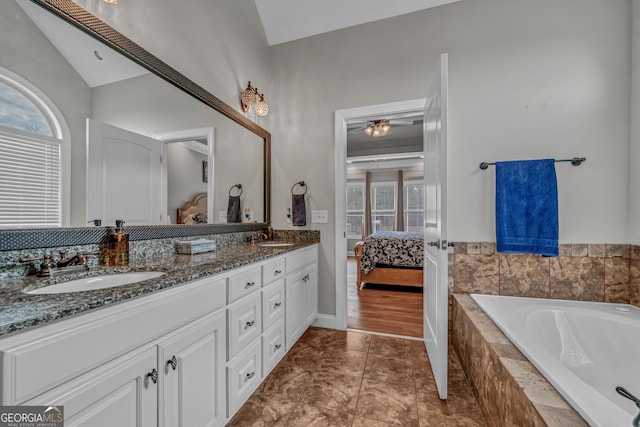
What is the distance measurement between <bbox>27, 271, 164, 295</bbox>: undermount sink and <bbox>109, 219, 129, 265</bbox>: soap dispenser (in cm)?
19

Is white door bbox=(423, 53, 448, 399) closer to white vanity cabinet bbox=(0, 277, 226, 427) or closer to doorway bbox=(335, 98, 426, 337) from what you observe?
doorway bbox=(335, 98, 426, 337)

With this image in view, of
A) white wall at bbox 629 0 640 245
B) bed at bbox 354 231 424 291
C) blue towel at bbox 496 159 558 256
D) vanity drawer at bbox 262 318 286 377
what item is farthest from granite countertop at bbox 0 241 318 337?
bed at bbox 354 231 424 291

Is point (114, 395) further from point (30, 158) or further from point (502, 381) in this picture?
point (502, 381)

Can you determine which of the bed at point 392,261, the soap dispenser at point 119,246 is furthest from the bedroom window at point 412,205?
the soap dispenser at point 119,246

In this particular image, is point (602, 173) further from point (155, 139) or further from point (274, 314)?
point (155, 139)

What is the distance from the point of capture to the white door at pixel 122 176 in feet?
4.04

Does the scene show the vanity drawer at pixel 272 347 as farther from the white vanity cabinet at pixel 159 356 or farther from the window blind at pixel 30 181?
the window blind at pixel 30 181

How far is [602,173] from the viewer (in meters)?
1.93

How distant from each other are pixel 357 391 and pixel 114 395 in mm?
1322

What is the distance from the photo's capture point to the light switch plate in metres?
2.56

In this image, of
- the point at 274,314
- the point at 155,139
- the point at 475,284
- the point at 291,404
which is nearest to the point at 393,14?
the point at 155,139

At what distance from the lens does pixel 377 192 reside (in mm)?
7238

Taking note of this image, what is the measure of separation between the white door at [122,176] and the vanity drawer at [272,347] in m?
0.97

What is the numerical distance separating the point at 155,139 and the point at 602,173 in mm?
3038
